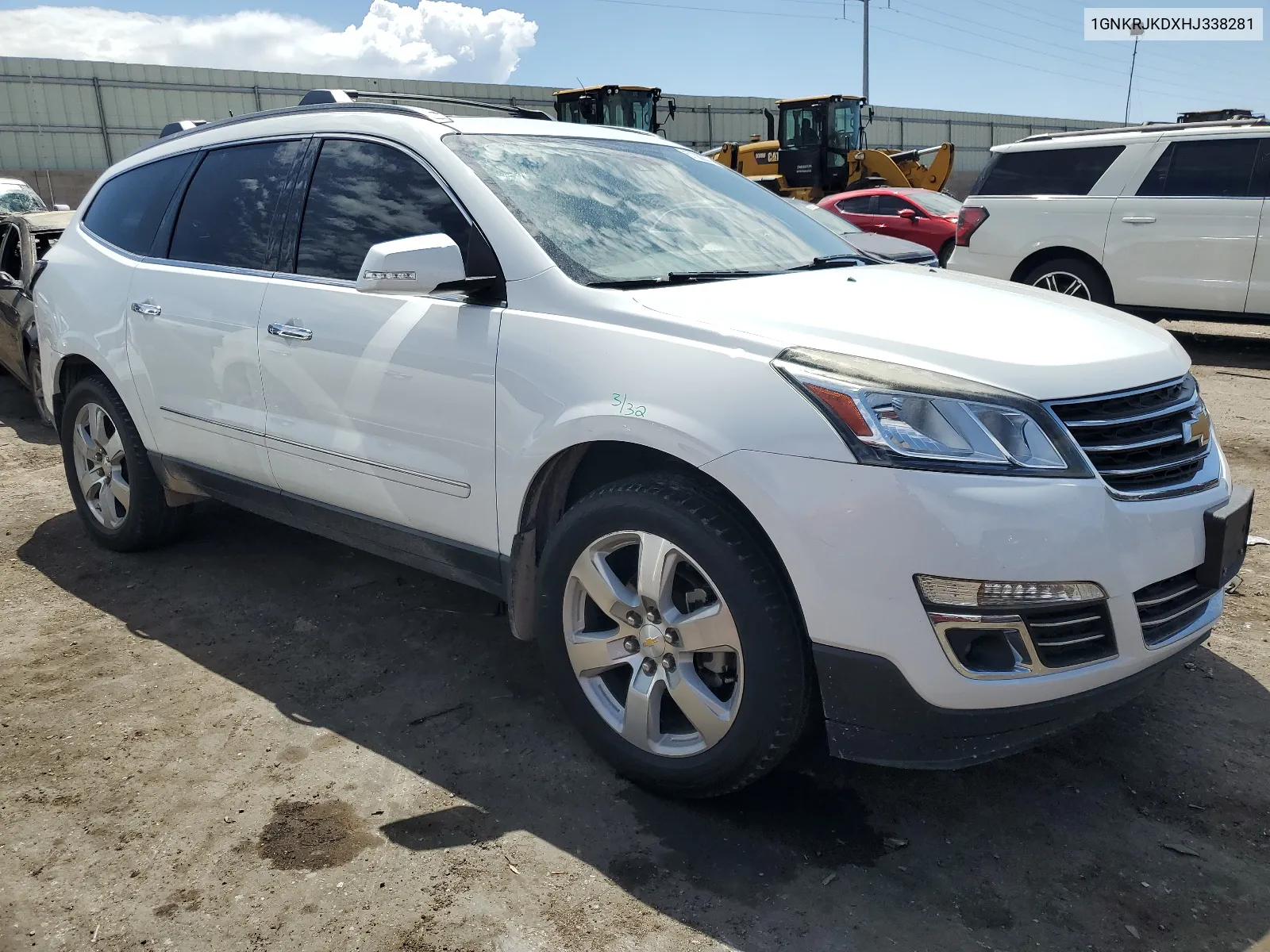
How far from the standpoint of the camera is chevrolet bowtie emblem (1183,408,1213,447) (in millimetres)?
2689

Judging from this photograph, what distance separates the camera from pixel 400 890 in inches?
98.7

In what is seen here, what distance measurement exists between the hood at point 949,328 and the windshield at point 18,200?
49.6ft

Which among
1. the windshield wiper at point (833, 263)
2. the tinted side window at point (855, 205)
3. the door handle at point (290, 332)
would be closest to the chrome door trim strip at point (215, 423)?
the door handle at point (290, 332)

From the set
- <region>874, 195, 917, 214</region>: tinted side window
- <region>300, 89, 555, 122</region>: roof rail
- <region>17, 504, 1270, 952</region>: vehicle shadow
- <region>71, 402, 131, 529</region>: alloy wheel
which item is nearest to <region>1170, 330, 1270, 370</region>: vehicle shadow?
<region>874, 195, 917, 214</region>: tinted side window

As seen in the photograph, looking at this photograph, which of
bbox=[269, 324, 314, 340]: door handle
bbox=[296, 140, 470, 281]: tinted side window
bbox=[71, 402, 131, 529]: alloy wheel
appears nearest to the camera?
bbox=[296, 140, 470, 281]: tinted side window

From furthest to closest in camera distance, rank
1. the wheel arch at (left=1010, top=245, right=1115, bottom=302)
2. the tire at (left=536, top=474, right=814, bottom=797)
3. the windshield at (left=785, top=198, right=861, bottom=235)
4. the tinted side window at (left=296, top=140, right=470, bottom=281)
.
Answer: the wheel arch at (left=1010, top=245, right=1115, bottom=302) → the windshield at (left=785, top=198, right=861, bottom=235) → the tinted side window at (left=296, top=140, right=470, bottom=281) → the tire at (left=536, top=474, right=814, bottom=797)

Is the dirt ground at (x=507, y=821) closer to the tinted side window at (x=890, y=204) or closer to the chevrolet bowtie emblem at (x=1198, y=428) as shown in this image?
the chevrolet bowtie emblem at (x=1198, y=428)

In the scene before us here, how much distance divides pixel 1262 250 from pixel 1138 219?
1.01 meters

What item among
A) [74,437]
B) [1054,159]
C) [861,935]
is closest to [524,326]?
[861,935]

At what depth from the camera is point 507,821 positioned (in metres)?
2.77

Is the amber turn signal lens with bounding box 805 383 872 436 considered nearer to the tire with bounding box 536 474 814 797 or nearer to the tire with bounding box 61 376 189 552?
the tire with bounding box 536 474 814 797

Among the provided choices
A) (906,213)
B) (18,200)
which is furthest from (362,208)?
(18,200)

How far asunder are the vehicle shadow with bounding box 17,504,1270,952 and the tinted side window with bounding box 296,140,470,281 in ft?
4.70

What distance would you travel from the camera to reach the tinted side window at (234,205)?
3811mm
